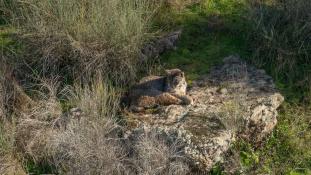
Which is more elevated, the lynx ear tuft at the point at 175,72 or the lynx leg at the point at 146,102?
the lynx ear tuft at the point at 175,72

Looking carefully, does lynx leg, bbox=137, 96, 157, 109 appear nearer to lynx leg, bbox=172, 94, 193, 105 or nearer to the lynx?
the lynx

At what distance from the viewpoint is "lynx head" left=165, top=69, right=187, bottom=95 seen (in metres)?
Answer: 5.11

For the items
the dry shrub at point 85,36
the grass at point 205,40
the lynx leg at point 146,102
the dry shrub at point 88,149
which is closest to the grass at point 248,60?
the grass at point 205,40

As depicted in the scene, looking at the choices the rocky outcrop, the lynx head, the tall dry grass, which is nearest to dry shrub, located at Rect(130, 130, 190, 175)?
the rocky outcrop

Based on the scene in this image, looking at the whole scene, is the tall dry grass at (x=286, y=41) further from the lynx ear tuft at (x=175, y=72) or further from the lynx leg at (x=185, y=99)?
the lynx leg at (x=185, y=99)

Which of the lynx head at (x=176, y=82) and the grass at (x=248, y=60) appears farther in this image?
the lynx head at (x=176, y=82)

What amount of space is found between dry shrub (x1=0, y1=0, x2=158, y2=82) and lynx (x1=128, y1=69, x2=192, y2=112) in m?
0.34

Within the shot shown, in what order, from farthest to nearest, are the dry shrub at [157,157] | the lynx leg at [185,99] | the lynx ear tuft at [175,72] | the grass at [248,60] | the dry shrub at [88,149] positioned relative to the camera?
1. the lynx ear tuft at [175,72]
2. the lynx leg at [185,99]
3. the grass at [248,60]
4. the dry shrub at [88,149]
5. the dry shrub at [157,157]

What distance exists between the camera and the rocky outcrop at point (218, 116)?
14.8ft

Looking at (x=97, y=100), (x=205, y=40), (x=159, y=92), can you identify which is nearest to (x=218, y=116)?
(x=159, y=92)

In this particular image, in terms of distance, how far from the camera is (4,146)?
4.70 meters

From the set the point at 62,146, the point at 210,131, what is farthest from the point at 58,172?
the point at 210,131

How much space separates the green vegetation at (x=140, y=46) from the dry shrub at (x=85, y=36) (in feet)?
0.04

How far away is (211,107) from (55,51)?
192 cm
